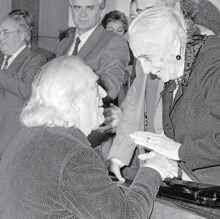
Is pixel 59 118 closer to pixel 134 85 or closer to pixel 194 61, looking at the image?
pixel 194 61

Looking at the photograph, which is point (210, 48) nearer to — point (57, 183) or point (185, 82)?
point (185, 82)

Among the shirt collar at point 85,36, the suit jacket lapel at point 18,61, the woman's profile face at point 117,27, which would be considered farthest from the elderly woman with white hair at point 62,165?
the woman's profile face at point 117,27

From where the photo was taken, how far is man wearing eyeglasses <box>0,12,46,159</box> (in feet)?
11.6

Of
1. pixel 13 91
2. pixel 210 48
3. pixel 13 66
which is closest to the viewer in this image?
pixel 210 48

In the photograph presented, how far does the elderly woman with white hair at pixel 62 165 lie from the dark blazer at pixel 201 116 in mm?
276

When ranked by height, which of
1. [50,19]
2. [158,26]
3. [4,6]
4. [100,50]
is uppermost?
[158,26]

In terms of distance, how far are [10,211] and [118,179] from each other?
2.47ft

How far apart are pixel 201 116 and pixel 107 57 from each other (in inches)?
45.0

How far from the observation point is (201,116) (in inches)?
84.7

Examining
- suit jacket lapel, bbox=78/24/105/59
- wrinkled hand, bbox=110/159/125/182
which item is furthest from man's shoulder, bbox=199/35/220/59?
suit jacket lapel, bbox=78/24/105/59

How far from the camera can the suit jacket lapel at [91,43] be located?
3256mm

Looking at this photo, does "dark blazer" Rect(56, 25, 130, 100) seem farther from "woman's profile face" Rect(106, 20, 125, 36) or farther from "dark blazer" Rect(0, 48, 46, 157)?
"woman's profile face" Rect(106, 20, 125, 36)

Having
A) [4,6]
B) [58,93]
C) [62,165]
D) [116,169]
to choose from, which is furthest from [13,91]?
[4,6]

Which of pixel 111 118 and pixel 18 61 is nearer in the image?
pixel 111 118
